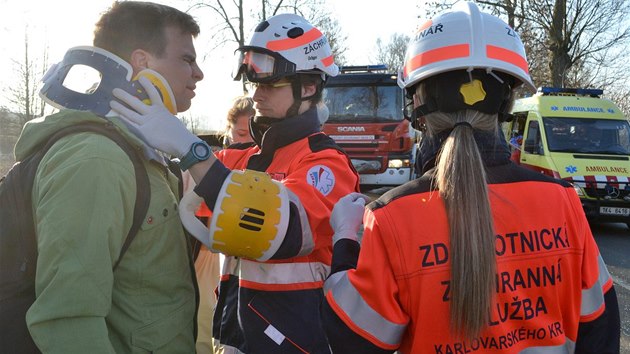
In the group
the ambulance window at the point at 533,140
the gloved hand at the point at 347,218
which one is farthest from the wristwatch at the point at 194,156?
the ambulance window at the point at 533,140

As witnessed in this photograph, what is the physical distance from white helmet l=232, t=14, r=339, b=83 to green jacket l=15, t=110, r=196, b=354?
2.69 feet

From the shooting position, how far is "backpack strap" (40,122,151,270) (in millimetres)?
1436

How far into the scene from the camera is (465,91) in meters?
1.56

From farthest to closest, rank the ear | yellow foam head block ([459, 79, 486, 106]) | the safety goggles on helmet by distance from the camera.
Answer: the safety goggles on helmet → the ear → yellow foam head block ([459, 79, 486, 106])

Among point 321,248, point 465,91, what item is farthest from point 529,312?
point 321,248

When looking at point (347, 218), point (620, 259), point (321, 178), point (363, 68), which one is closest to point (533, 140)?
point (620, 259)

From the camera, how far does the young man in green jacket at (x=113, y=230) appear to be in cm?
124

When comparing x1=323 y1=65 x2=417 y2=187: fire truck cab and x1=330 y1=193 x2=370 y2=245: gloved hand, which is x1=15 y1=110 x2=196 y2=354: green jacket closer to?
x1=330 y1=193 x2=370 y2=245: gloved hand

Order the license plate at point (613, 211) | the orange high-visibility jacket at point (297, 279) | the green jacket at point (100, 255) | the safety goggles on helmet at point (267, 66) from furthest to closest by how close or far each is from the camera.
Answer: the license plate at point (613, 211) < the safety goggles on helmet at point (267, 66) < the orange high-visibility jacket at point (297, 279) < the green jacket at point (100, 255)

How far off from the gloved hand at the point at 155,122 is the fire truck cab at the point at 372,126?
9.11 meters

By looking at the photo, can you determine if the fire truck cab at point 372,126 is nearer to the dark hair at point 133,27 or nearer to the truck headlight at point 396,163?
the truck headlight at point 396,163

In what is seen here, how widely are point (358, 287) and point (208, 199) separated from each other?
583 mm

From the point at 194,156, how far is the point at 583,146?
9988mm

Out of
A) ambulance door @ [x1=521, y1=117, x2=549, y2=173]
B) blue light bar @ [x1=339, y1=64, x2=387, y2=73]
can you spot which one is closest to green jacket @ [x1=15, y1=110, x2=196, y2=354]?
ambulance door @ [x1=521, y1=117, x2=549, y2=173]
